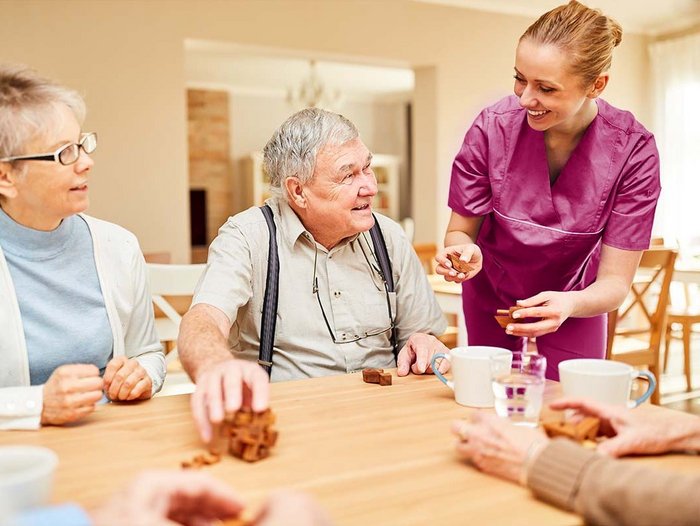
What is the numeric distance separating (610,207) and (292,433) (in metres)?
1.19

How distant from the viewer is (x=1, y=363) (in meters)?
1.45

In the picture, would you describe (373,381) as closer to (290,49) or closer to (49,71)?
(49,71)

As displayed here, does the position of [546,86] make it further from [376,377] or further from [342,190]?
[376,377]

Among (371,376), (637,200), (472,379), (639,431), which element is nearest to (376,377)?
(371,376)

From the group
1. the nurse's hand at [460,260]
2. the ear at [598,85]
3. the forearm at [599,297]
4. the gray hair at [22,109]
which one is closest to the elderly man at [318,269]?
the nurse's hand at [460,260]

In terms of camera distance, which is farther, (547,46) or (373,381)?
(547,46)

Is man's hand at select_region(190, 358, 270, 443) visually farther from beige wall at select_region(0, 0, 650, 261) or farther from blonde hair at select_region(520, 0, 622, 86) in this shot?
beige wall at select_region(0, 0, 650, 261)

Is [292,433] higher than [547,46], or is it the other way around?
[547,46]

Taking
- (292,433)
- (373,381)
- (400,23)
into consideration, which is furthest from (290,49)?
(292,433)

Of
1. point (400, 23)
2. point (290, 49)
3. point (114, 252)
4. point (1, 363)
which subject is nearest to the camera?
point (1, 363)

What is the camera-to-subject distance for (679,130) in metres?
6.63

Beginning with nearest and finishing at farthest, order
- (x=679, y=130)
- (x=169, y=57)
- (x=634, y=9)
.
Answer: (x=169, y=57), (x=634, y=9), (x=679, y=130)

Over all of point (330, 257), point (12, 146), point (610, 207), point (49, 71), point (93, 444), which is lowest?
point (93, 444)

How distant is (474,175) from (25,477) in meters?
1.58
